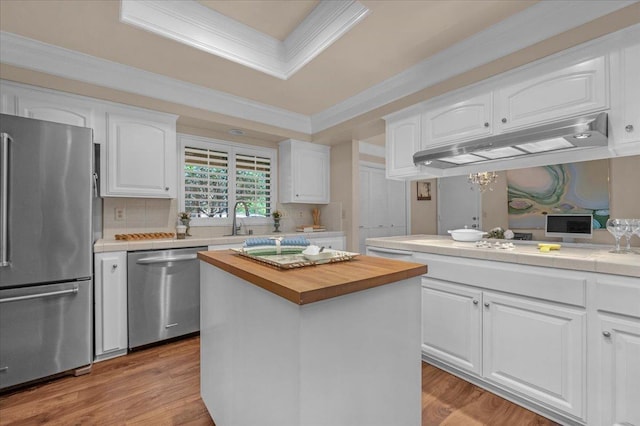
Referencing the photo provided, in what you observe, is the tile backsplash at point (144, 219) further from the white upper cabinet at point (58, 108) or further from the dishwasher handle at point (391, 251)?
the dishwasher handle at point (391, 251)

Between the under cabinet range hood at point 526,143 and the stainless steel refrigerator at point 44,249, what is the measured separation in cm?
266

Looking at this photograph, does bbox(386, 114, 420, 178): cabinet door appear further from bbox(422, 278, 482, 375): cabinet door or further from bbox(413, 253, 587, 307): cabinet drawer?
bbox(422, 278, 482, 375): cabinet door

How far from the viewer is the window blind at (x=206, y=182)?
3.53 m

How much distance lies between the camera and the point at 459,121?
7.93 ft

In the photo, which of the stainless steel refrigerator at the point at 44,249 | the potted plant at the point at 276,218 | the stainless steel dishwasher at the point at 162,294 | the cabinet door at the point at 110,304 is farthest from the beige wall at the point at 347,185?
the stainless steel refrigerator at the point at 44,249

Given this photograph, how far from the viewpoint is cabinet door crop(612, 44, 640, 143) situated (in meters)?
1.61

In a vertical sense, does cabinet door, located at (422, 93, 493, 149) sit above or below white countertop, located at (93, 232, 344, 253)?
above

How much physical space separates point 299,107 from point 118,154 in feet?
6.58

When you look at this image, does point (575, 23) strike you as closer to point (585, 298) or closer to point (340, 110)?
point (585, 298)

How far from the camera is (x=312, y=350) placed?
2.86 ft

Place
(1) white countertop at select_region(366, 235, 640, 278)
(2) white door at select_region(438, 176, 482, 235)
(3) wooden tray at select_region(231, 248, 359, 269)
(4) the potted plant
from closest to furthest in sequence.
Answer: (3) wooden tray at select_region(231, 248, 359, 269) → (1) white countertop at select_region(366, 235, 640, 278) → (4) the potted plant → (2) white door at select_region(438, 176, 482, 235)

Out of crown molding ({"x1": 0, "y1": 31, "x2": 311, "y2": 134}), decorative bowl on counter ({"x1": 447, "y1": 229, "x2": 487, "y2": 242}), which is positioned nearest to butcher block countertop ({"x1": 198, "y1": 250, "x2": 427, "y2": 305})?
decorative bowl on counter ({"x1": 447, "y1": 229, "x2": 487, "y2": 242})

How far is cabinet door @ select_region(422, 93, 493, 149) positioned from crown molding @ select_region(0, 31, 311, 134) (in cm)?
191

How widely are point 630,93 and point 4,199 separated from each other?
3.74 metres
